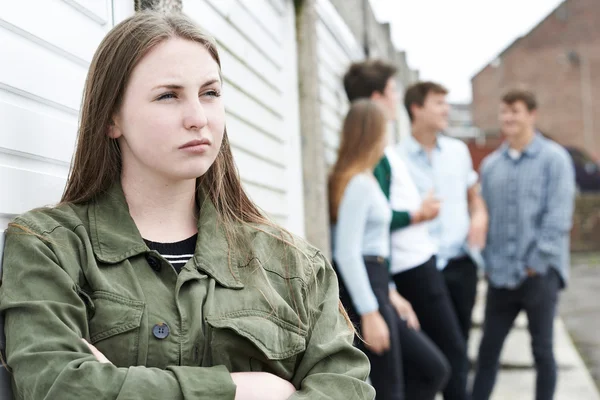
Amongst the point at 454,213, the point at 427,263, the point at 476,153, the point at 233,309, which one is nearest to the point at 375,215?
the point at 427,263

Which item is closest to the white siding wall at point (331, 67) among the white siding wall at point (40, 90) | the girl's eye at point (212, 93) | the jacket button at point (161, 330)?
the white siding wall at point (40, 90)

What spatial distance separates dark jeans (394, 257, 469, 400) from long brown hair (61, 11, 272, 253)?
2803 mm

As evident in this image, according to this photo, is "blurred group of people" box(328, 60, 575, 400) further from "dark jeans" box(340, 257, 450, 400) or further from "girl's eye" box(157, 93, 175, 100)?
"girl's eye" box(157, 93, 175, 100)

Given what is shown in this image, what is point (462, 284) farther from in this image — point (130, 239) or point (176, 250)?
point (130, 239)

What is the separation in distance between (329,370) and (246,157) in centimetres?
251

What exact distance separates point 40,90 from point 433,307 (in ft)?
10.1

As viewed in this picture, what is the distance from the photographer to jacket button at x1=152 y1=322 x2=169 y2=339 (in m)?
1.87

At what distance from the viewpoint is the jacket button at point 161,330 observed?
1866 millimetres

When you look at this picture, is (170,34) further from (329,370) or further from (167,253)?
(329,370)

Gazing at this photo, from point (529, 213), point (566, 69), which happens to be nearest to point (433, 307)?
point (529, 213)

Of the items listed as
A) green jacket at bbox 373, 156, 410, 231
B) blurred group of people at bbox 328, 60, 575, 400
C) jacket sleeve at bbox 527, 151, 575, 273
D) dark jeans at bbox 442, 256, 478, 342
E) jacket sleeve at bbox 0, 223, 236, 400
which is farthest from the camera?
dark jeans at bbox 442, 256, 478, 342

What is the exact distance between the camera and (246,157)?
14.5ft

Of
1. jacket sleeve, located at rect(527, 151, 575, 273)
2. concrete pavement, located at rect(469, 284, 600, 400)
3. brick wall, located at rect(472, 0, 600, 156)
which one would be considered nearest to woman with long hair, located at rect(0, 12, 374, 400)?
jacket sleeve, located at rect(527, 151, 575, 273)

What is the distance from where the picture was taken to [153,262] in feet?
6.46
